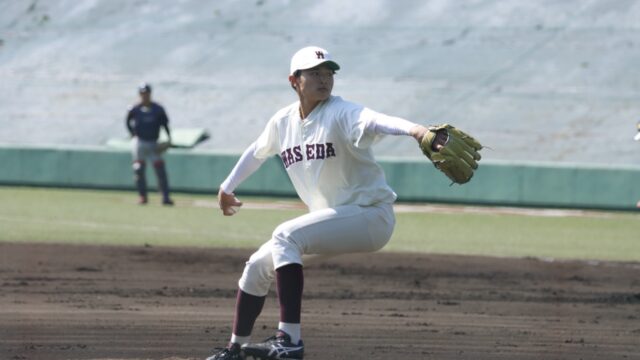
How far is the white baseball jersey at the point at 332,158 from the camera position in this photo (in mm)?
6824

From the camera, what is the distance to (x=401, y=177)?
928 inches

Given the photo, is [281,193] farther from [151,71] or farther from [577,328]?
[577,328]

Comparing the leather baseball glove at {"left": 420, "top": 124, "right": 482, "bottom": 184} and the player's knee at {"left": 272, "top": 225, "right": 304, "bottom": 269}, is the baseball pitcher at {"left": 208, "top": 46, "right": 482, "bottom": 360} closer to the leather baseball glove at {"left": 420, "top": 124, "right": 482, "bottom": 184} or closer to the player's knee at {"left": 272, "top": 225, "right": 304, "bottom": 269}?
the player's knee at {"left": 272, "top": 225, "right": 304, "bottom": 269}

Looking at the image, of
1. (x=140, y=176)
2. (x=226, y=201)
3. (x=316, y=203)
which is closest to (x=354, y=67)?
(x=140, y=176)

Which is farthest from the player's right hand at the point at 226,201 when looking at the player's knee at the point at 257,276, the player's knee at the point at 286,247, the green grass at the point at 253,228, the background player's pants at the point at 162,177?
the background player's pants at the point at 162,177

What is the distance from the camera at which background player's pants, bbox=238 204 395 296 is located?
22.2 ft

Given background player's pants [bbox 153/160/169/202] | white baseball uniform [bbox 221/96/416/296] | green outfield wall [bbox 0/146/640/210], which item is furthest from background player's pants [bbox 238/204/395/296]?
green outfield wall [bbox 0/146/640/210]

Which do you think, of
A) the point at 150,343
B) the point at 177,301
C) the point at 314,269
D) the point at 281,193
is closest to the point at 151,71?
the point at 281,193

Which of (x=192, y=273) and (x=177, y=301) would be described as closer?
(x=177, y=301)

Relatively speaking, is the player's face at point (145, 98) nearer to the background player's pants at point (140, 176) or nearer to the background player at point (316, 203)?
the background player's pants at point (140, 176)

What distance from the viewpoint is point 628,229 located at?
19078mm

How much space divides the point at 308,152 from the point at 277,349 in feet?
3.48

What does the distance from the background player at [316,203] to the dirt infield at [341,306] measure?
629 millimetres

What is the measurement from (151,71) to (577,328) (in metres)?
24.3
